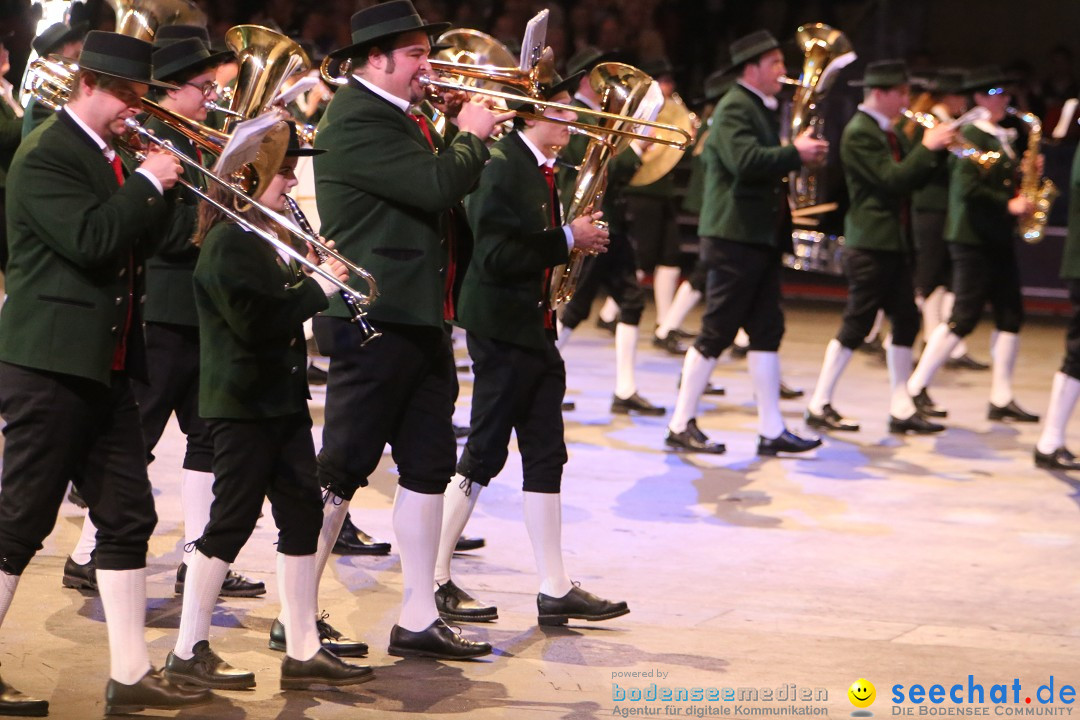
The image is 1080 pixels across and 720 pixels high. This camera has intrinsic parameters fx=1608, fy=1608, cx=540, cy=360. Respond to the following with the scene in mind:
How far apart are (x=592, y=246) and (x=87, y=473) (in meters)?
1.96

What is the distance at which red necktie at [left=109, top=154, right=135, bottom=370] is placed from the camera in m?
4.45

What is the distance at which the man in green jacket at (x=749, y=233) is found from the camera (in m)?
8.41

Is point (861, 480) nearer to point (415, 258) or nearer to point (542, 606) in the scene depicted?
point (542, 606)

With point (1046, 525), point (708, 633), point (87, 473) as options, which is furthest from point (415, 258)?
point (1046, 525)

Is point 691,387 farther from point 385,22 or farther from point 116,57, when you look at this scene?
point 116,57

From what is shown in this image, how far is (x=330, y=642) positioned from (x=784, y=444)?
421cm

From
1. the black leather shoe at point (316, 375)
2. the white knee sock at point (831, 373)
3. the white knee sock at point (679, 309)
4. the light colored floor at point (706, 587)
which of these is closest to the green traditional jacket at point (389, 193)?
the light colored floor at point (706, 587)

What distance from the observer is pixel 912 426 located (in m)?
9.52

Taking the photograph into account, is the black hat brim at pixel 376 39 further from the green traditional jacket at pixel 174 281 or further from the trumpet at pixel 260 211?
the green traditional jacket at pixel 174 281

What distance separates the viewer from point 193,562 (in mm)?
4676

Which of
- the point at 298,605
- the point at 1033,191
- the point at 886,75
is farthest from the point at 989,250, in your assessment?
the point at 298,605

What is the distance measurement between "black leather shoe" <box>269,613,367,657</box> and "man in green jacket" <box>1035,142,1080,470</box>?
4.71 meters

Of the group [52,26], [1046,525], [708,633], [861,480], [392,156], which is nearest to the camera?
[392,156]

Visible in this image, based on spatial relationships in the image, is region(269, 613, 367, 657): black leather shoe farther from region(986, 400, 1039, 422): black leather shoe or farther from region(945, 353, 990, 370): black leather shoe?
region(945, 353, 990, 370): black leather shoe
